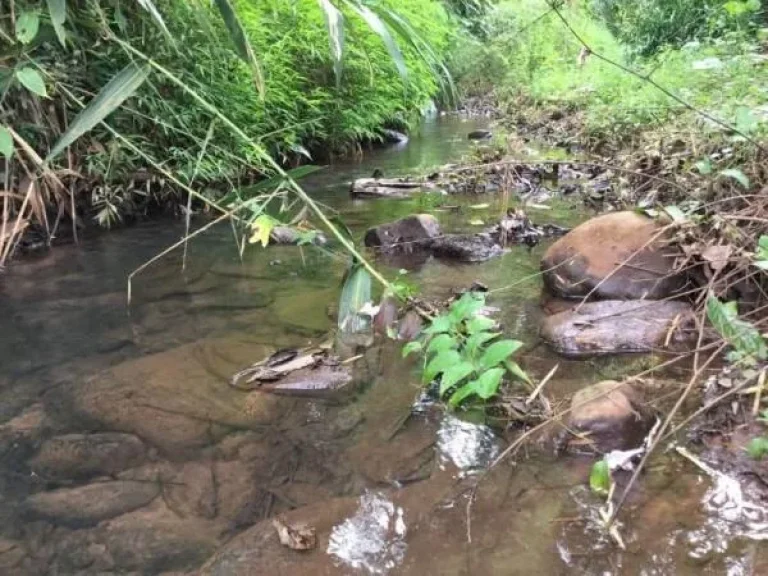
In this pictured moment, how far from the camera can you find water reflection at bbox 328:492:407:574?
1417 millimetres

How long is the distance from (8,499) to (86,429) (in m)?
0.33

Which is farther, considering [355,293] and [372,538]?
[355,293]

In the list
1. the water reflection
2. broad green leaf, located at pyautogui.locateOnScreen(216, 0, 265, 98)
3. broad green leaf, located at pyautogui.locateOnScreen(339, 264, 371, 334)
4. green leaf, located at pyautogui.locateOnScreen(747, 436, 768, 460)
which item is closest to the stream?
the water reflection

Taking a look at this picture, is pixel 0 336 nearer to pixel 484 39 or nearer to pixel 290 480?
pixel 290 480

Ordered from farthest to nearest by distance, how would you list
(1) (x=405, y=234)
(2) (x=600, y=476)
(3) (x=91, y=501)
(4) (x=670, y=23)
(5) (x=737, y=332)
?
(4) (x=670, y=23) < (1) (x=405, y=234) < (5) (x=737, y=332) < (3) (x=91, y=501) < (2) (x=600, y=476)

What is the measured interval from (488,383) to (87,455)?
3.50 feet

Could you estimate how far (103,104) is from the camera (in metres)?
1.90

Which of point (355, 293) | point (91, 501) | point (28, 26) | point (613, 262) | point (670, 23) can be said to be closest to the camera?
point (91, 501)

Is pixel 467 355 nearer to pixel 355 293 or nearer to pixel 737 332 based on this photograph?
pixel 355 293

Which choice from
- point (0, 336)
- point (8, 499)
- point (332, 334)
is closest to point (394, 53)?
point (332, 334)

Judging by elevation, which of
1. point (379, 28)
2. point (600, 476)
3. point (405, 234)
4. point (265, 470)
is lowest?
point (405, 234)

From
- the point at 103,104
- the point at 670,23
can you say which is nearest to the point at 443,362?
the point at 103,104

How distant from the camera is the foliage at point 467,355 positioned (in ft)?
5.83

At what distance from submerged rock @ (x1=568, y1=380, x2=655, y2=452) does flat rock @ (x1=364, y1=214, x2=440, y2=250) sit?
6.41 ft
